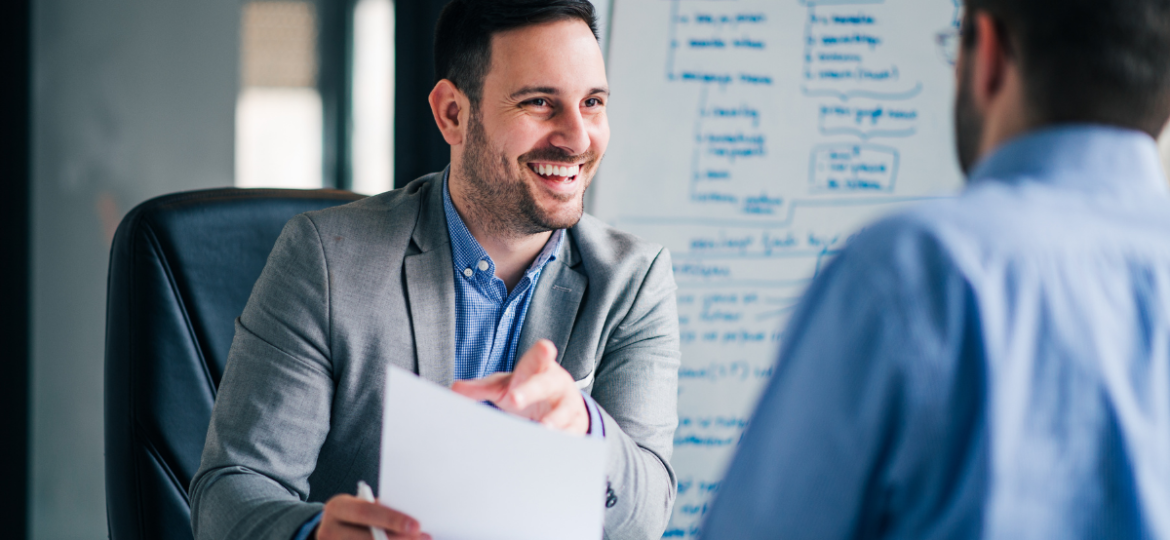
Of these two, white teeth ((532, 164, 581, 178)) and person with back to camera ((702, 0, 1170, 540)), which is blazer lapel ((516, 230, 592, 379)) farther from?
person with back to camera ((702, 0, 1170, 540))

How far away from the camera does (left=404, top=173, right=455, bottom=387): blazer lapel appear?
45.5 inches

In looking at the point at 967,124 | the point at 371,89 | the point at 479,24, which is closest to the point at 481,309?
the point at 479,24

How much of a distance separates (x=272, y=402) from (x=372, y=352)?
14cm

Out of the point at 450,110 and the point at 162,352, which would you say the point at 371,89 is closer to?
the point at 450,110

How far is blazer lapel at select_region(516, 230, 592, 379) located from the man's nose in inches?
6.9

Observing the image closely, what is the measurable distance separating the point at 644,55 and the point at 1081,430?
143 cm

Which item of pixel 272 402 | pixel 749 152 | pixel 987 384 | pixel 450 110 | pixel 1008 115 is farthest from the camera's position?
pixel 749 152

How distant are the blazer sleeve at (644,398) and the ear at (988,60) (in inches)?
22.4

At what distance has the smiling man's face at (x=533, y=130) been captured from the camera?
123cm

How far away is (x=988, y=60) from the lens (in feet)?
1.87

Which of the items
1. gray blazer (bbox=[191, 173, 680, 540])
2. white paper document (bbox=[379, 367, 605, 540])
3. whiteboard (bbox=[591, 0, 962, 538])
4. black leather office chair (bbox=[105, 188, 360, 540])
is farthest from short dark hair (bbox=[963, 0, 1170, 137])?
whiteboard (bbox=[591, 0, 962, 538])

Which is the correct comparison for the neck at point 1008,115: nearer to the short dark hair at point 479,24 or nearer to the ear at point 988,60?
the ear at point 988,60

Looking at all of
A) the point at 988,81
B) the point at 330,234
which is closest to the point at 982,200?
the point at 988,81

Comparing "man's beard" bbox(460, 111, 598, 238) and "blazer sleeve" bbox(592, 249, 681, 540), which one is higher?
"man's beard" bbox(460, 111, 598, 238)
